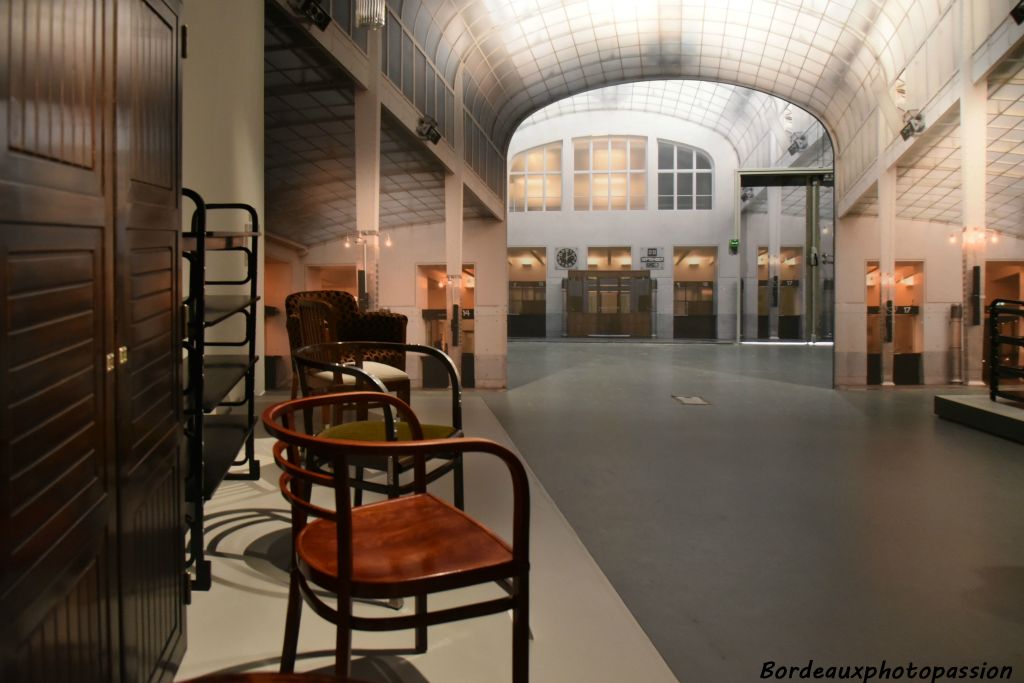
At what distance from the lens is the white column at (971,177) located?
337 inches

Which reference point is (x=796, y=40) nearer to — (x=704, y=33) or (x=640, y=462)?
(x=704, y=33)

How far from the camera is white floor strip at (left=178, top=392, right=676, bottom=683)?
194 cm

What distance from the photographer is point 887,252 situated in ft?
37.0

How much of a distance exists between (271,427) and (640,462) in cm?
383

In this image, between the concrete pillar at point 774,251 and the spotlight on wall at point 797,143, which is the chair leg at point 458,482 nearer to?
the spotlight on wall at point 797,143

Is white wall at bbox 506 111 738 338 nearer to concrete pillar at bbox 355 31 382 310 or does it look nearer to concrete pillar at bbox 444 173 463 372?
concrete pillar at bbox 444 173 463 372

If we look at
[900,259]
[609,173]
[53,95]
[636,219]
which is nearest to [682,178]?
[636,219]

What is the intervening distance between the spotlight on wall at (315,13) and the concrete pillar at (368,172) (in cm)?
127

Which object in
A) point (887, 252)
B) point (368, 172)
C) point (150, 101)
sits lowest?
point (150, 101)

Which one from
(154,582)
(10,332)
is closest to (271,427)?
(154,582)

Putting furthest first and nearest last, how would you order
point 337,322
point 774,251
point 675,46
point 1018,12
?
point 774,251 < point 675,46 < point 1018,12 < point 337,322

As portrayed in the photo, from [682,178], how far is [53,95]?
88.2 ft

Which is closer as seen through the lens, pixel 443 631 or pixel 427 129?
pixel 443 631

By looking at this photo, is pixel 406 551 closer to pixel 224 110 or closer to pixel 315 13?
pixel 224 110
